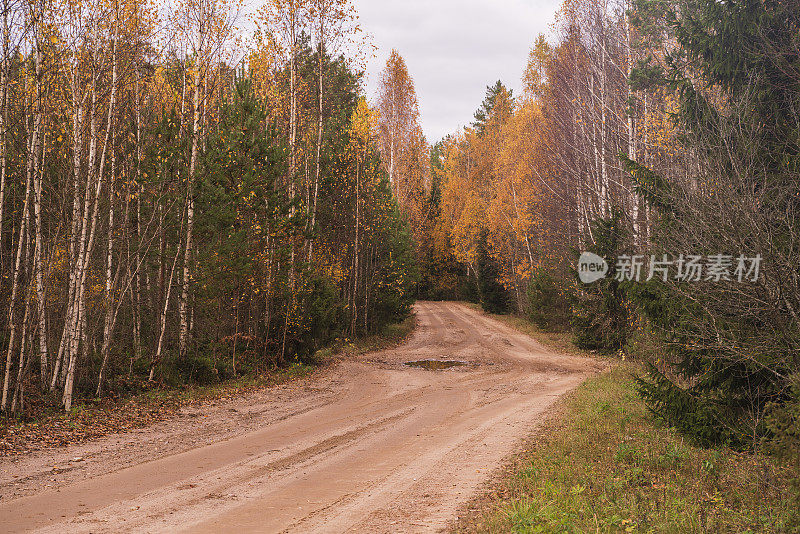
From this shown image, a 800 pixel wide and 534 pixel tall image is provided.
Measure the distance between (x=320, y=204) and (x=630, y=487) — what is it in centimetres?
1693

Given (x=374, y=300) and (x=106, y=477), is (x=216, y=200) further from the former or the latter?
(x=374, y=300)

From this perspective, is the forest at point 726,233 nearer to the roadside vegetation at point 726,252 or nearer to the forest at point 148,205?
the roadside vegetation at point 726,252

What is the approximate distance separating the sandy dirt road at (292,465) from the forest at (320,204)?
9.37 ft

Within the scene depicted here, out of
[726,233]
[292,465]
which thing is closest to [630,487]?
[726,233]

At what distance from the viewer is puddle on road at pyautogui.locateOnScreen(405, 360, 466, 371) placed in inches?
744

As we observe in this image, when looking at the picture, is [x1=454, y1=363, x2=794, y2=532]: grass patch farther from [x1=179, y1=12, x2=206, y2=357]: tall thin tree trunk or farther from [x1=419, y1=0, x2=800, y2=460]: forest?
[x1=179, y1=12, x2=206, y2=357]: tall thin tree trunk

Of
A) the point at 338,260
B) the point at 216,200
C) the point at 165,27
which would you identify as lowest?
the point at 338,260

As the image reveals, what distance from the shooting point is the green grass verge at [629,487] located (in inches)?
214

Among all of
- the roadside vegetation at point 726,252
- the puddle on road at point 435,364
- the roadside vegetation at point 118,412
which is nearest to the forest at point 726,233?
the roadside vegetation at point 726,252

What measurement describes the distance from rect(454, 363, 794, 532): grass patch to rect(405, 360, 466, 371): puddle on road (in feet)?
29.9

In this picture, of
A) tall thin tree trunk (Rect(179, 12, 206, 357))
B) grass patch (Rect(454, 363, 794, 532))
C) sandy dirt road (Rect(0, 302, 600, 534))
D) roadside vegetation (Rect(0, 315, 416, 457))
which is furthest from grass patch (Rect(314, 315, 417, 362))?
grass patch (Rect(454, 363, 794, 532))

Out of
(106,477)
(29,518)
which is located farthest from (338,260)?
(29,518)

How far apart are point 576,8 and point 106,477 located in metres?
23.3

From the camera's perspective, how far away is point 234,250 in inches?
549
